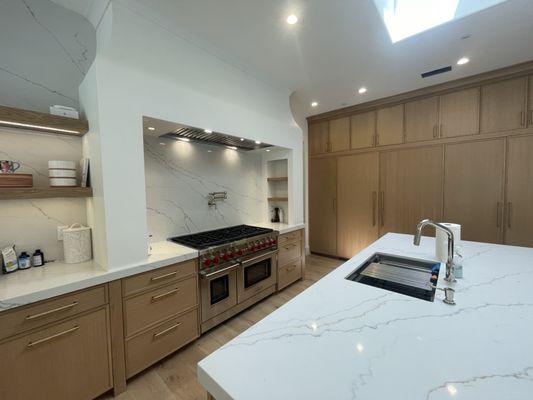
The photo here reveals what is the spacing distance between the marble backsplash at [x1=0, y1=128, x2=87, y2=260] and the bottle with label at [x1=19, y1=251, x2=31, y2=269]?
54 millimetres

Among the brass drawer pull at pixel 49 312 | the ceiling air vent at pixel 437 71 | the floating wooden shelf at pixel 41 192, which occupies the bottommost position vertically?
the brass drawer pull at pixel 49 312

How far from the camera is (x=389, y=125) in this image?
133 inches

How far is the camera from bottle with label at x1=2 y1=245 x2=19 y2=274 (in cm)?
138

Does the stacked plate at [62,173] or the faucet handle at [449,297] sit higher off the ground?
the stacked plate at [62,173]

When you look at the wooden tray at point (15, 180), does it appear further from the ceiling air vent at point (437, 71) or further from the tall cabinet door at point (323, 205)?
the ceiling air vent at point (437, 71)

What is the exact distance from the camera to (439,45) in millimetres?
2115

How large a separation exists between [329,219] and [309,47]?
9.12ft

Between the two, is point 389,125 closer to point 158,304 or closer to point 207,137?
point 207,137

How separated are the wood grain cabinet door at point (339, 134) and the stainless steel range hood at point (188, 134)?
5.40 feet

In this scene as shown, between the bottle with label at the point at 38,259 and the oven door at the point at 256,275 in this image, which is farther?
the oven door at the point at 256,275

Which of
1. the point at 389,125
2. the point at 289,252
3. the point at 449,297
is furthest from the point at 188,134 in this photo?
the point at 389,125

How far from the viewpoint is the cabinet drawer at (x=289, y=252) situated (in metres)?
2.82

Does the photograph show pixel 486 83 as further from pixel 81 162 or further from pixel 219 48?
pixel 81 162

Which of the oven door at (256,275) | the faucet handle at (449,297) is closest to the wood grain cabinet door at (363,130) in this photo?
the oven door at (256,275)
